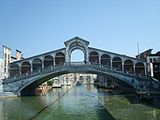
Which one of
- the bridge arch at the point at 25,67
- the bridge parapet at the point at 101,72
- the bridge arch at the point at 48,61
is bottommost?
the bridge parapet at the point at 101,72

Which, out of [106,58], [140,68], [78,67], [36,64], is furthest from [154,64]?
[36,64]

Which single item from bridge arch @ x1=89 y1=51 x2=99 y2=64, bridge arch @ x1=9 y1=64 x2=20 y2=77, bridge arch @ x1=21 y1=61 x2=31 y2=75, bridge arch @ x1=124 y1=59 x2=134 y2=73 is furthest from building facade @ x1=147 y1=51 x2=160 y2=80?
bridge arch @ x1=9 y1=64 x2=20 y2=77

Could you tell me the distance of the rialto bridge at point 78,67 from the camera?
1679 inches

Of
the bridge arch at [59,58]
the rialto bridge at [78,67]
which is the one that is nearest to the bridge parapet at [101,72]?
the rialto bridge at [78,67]

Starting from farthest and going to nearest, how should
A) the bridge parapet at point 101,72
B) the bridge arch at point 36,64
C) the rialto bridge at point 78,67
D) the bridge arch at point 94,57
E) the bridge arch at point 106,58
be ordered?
1. the bridge arch at point 36,64
2. the bridge arch at point 106,58
3. the bridge arch at point 94,57
4. the rialto bridge at point 78,67
5. the bridge parapet at point 101,72

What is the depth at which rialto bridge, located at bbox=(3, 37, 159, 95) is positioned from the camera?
140ft

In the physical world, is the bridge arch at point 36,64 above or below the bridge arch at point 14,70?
above

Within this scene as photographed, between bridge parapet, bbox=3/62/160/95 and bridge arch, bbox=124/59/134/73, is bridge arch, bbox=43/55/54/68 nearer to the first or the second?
bridge parapet, bbox=3/62/160/95

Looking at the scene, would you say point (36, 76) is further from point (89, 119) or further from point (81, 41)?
point (89, 119)

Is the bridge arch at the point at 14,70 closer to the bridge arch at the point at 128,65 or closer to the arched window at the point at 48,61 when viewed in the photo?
the arched window at the point at 48,61

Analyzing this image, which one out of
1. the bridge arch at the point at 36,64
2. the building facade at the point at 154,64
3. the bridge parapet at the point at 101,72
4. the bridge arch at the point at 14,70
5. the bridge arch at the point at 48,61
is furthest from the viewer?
the bridge arch at the point at 14,70

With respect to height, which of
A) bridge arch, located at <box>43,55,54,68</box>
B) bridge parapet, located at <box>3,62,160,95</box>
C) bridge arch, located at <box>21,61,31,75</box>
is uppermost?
bridge arch, located at <box>43,55,54,68</box>

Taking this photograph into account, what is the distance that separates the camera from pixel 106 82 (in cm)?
7862

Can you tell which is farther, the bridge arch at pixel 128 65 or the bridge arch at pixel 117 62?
the bridge arch at pixel 117 62
